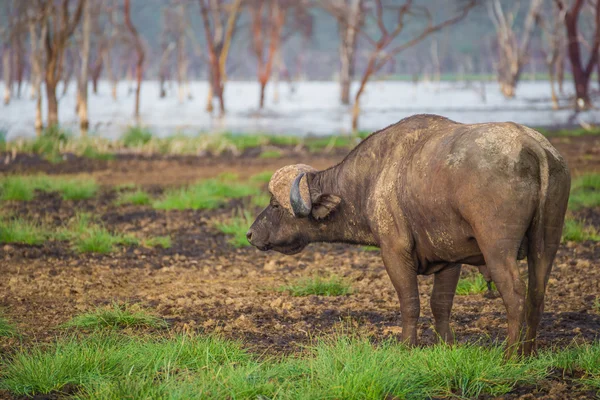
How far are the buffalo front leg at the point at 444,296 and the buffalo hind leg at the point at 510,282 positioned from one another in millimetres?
865

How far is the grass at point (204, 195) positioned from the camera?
12.1 metres

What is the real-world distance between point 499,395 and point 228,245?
5.60 m

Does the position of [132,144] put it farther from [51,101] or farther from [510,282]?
[510,282]

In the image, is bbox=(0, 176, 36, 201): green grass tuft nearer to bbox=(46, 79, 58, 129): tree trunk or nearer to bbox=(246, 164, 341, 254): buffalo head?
bbox=(246, 164, 341, 254): buffalo head

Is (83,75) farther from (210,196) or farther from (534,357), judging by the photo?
(534,357)

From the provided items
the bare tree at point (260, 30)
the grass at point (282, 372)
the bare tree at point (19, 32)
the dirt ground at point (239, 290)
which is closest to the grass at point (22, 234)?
the dirt ground at point (239, 290)

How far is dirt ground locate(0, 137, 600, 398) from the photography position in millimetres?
6062

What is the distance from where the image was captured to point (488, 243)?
471 centimetres

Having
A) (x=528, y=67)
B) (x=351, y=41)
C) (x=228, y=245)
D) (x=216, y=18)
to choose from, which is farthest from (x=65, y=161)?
(x=528, y=67)

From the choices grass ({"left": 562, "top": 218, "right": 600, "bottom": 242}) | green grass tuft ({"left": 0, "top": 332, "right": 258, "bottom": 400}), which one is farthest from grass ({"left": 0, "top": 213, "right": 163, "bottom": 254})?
grass ({"left": 562, "top": 218, "right": 600, "bottom": 242})

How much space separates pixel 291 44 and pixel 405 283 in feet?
394

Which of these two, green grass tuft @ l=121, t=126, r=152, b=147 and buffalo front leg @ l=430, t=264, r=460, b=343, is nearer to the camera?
buffalo front leg @ l=430, t=264, r=460, b=343

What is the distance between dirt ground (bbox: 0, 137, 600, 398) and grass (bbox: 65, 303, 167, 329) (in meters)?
0.17

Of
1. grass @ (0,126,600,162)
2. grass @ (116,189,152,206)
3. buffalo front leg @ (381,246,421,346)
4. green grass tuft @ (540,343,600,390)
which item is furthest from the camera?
grass @ (0,126,600,162)
